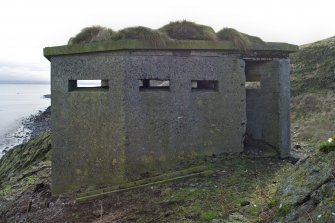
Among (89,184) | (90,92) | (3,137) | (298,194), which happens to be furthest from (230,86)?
(3,137)

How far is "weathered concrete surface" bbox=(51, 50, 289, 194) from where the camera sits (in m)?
7.03

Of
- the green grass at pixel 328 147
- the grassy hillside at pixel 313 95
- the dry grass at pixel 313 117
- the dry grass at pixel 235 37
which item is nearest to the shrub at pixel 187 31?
the dry grass at pixel 235 37

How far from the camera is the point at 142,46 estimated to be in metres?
6.95

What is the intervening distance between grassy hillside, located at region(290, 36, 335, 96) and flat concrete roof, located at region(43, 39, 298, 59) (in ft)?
36.5

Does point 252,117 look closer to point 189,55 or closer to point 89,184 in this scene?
point 189,55

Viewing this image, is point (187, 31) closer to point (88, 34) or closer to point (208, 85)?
point (208, 85)

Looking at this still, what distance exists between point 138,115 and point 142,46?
1253 mm

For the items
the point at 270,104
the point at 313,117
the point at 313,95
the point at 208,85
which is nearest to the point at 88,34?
the point at 208,85

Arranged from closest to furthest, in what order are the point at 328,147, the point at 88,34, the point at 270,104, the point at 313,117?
the point at 328,147 → the point at 88,34 → the point at 270,104 → the point at 313,117

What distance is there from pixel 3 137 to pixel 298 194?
145ft

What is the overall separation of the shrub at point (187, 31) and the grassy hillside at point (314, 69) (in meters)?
11.8

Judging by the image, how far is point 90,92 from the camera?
7355 mm

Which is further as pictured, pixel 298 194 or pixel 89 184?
pixel 89 184

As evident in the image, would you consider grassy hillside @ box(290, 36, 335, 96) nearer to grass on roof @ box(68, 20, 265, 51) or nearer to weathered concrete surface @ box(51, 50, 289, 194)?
weathered concrete surface @ box(51, 50, 289, 194)
